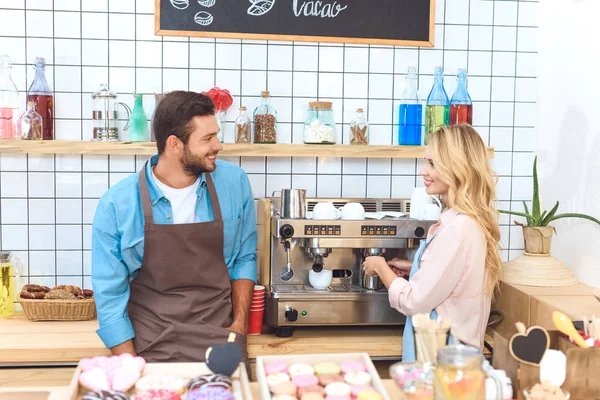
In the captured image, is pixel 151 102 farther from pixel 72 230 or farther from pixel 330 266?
pixel 330 266

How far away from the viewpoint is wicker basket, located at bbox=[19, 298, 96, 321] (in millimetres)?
2750

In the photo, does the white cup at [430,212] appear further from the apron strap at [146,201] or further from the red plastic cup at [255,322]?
the apron strap at [146,201]

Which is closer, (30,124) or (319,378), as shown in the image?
(319,378)

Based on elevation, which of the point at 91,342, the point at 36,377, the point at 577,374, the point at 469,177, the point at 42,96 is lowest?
the point at 36,377

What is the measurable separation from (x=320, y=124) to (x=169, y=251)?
2.97 feet

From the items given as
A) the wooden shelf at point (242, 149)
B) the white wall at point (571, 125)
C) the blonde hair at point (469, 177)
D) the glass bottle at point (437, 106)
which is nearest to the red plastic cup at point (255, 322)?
the wooden shelf at point (242, 149)

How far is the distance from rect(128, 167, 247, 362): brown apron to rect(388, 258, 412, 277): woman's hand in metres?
0.64

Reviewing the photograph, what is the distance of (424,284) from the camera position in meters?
2.22

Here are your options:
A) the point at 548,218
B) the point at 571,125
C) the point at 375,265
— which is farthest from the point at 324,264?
the point at 571,125

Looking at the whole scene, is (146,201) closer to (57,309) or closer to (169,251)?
(169,251)

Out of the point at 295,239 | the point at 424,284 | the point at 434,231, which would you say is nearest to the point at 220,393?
the point at 424,284

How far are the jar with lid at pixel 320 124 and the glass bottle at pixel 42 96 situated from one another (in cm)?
107

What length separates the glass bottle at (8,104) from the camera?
286 centimetres

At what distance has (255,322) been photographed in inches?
107
